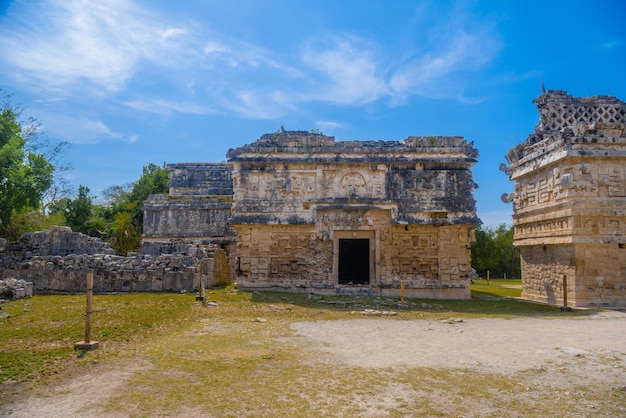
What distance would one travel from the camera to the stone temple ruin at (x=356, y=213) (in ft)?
47.2

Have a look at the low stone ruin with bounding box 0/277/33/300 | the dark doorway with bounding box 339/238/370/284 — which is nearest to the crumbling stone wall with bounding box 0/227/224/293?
the low stone ruin with bounding box 0/277/33/300

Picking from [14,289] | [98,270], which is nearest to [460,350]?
[14,289]

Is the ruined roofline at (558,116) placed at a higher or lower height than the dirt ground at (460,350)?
higher

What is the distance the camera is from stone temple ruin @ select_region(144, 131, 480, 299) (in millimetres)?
14375

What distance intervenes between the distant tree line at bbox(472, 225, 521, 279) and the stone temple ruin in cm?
2112

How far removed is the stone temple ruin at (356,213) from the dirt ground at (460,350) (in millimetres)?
4226

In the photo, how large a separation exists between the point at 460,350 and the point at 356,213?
26.1 feet

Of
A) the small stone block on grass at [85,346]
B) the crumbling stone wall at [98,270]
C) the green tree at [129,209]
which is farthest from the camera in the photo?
the green tree at [129,209]

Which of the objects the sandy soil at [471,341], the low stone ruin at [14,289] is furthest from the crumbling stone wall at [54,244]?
the sandy soil at [471,341]

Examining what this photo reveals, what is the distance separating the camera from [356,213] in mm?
14680

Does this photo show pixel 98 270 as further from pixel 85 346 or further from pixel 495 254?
pixel 495 254

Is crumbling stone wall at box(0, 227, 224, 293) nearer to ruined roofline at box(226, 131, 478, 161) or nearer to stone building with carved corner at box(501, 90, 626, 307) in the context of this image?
ruined roofline at box(226, 131, 478, 161)

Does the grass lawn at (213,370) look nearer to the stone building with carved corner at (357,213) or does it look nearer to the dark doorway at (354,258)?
the stone building with carved corner at (357,213)

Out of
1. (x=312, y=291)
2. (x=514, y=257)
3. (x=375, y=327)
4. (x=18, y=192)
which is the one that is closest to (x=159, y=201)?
(x=18, y=192)
